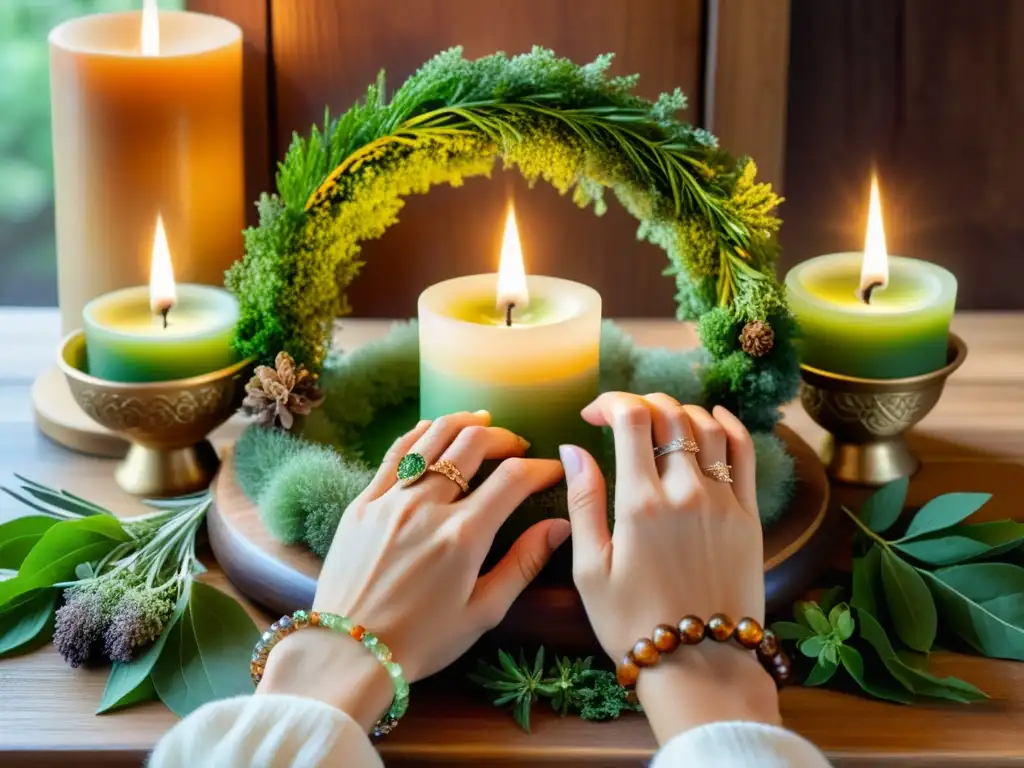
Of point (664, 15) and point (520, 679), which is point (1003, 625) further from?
point (664, 15)

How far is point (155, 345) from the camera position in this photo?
0.77 meters

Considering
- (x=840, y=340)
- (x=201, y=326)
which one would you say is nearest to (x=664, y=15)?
(x=840, y=340)

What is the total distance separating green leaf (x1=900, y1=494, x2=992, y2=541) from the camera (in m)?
0.71

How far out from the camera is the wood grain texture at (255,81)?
103cm

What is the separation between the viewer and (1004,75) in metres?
1.09

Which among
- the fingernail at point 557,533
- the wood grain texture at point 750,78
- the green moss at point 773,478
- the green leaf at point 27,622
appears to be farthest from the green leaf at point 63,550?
the wood grain texture at point 750,78

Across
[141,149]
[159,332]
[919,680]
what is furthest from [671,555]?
[141,149]

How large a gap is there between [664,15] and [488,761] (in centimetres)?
67

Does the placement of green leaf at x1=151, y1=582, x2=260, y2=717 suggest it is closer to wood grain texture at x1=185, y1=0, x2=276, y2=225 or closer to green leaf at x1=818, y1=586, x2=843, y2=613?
green leaf at x1=818, y1=586, x2=843, y2=613

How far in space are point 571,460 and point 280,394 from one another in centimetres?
19

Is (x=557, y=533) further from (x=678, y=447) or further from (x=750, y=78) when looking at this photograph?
(x=750, y=78)

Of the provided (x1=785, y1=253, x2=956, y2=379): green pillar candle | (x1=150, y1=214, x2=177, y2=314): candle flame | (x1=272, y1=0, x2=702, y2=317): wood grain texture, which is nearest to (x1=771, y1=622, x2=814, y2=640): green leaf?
(x1=785, y1=253, x2=956, y2=379): green pillar candle

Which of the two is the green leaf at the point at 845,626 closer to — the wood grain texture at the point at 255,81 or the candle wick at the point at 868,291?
the candle wick at the point at 868,291

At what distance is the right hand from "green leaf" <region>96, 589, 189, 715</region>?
217 mm
